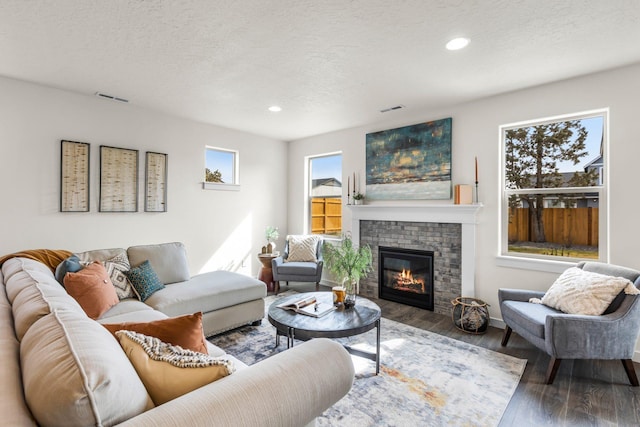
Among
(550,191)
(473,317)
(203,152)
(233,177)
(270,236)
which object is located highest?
(203,152)

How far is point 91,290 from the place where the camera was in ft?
7.95

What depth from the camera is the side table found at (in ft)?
15.8

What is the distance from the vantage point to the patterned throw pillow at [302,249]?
4.85 m

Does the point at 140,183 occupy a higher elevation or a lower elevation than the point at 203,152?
lower

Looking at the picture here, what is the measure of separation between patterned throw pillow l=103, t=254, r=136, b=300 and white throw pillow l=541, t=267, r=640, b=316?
3747mm

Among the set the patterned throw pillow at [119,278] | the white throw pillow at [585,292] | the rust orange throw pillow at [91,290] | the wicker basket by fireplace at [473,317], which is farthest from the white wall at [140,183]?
the white throw pillow at [585,292]

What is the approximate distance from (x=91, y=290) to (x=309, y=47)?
2.56 m

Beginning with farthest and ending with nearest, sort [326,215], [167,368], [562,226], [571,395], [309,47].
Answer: [326,215] → [562,226] → [309,47] → [571,395] → [167,368]

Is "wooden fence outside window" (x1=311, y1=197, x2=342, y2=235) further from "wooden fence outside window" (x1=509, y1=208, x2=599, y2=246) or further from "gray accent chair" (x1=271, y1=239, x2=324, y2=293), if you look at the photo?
"wooden fence outside window" (x1=509, y1=208, x2=599, y2=246)

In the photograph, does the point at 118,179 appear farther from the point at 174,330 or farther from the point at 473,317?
the point at 473,317

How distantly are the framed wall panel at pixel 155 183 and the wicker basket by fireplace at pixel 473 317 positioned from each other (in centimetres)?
388

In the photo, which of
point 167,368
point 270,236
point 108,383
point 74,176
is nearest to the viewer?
point 108,383

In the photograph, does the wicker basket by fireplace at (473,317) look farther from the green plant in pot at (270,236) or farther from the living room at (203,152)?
the green plant in pot at (270,236)

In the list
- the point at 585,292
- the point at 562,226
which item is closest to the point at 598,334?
the point at 585,292
